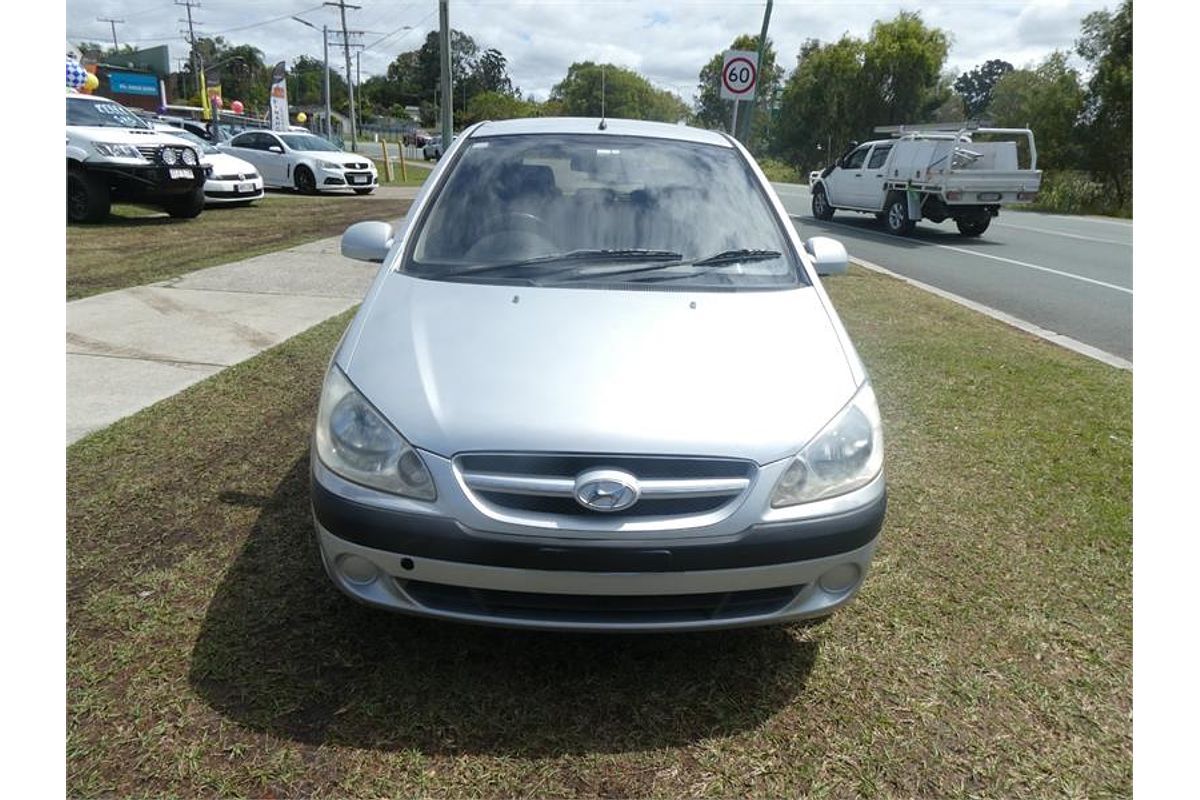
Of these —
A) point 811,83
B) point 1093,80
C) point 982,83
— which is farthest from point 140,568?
point 982,83

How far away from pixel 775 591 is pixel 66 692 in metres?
2.03

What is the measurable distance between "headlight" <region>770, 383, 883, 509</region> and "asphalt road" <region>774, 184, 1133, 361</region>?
18.2 feet

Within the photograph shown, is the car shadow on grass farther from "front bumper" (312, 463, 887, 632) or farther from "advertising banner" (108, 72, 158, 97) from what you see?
"advertising banner" (108, 72, 158, 97)

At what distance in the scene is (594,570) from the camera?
2107 millimetres

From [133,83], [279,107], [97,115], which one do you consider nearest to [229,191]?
[97,115]

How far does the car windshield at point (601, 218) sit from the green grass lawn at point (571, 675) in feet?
4.07

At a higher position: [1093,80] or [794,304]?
[1093,80]

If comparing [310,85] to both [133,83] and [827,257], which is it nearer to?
[133,83]

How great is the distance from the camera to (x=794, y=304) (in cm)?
286

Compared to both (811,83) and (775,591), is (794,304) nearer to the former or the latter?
(775,591)

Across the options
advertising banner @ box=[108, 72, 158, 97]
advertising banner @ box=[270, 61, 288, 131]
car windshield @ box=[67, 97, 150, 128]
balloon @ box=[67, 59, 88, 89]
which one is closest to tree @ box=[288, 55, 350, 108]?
advertising banner @ box=[108, 72, 158, 97]

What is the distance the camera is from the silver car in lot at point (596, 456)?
2125 millimetres

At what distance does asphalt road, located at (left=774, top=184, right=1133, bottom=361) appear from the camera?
8359 millimetres

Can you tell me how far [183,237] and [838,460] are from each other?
11.0 metres
